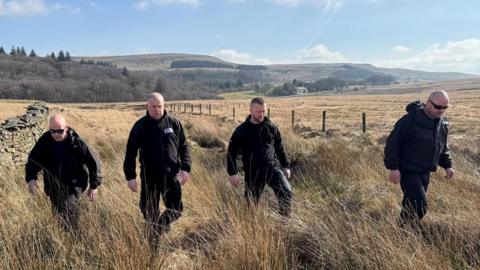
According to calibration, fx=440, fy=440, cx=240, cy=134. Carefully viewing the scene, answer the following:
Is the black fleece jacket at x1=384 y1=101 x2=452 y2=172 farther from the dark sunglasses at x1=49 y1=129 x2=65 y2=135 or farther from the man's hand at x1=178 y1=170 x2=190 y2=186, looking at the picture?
the dark sunglasses at x1=49 y1=129 x2=65 y2=135

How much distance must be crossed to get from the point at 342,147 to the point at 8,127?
7921 mm

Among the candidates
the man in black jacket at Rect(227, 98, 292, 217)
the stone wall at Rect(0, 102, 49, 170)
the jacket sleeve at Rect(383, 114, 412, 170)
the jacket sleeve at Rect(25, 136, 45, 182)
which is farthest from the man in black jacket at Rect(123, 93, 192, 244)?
the stone wall at Rect(0, 102, 49, 170)

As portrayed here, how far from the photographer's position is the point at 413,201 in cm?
479

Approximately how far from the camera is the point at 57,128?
464 centimetres

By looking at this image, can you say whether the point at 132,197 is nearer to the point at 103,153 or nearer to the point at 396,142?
the point at 396,142

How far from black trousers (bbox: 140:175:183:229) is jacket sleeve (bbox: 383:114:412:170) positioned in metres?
2.39

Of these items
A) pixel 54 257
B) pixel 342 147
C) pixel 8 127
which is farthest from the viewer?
pixel 8 127

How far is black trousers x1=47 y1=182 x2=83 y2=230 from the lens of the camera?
4.44 meters

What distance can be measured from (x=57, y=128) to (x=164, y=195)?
134 cm

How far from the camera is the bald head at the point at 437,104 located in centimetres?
477

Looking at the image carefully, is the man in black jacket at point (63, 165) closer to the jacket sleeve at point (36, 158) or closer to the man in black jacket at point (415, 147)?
the jacket sleeve at point (36, 158)

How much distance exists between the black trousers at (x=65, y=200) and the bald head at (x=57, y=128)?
0.50 meters

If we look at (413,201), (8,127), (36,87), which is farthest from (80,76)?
(413,201)

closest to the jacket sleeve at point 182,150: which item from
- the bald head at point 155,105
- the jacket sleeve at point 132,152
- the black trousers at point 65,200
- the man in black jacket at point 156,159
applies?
the man in black jacket at point 156,159
